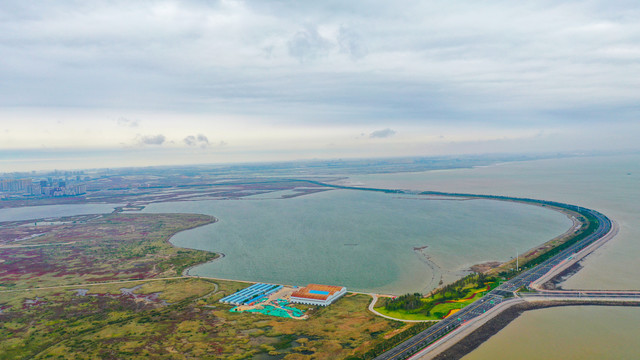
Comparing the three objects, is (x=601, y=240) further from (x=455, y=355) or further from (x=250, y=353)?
(x=250, y=353)

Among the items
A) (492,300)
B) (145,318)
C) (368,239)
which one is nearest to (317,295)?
(145,318)

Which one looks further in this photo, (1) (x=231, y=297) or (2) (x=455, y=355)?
(1) (x=231, y=297)

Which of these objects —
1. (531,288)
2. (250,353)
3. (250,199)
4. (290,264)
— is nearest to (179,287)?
(290,264)

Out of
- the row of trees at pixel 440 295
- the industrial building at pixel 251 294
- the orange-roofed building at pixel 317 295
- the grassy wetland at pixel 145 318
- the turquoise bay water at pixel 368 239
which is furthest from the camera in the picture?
the turquoise bay water at pixel 368 239

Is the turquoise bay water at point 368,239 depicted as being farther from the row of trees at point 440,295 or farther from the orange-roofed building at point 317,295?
the orange-roofed building at point 317,295

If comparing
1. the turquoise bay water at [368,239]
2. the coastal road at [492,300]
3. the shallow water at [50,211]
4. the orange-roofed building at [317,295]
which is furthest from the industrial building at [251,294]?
→ the shallow water at [50,211]

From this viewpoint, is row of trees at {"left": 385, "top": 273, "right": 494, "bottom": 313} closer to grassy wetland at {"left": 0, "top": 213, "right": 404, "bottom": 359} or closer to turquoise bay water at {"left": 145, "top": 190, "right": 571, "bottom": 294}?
turquoise bay water at {"left": 145, "top": 190, "right": 571, "bottom": 294}

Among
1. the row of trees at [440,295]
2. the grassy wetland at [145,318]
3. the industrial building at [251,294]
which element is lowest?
the grassy wetland at [145,318]
